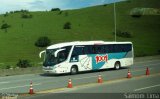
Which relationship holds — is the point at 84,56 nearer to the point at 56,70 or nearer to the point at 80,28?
the point at 56,70

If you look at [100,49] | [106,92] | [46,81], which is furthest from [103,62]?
[106,92]

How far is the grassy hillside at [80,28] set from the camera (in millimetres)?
74250

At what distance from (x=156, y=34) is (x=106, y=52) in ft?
177

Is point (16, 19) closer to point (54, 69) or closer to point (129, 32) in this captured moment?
point (129, 32)

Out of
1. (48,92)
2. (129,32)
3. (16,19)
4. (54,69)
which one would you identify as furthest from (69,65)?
(16,19)

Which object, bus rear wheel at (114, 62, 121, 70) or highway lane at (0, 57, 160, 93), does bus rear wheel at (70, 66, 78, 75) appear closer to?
highway lane at (0, 57, 160, 93)

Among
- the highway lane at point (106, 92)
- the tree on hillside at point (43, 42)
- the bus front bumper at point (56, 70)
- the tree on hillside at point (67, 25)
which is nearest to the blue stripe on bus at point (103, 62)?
the bus front bumper at point (56, 70)

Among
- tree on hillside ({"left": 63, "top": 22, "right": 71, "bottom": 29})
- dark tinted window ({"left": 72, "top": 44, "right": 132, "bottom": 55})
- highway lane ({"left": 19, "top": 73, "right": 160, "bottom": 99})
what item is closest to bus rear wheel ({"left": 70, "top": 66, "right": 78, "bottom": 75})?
dark tinted window ({"left": 72, "top": 44, "right": 132, "bottom": 55})

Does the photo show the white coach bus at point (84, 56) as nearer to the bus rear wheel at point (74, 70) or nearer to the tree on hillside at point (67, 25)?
the bus rear wheel at point (74, 70)

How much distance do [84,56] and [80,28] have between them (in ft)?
174

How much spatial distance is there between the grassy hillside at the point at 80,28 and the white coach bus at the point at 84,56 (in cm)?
2537

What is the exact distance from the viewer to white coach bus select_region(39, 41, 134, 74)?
35656 millimetres

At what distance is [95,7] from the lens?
382ft

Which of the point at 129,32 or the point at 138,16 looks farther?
the point at 138,16
